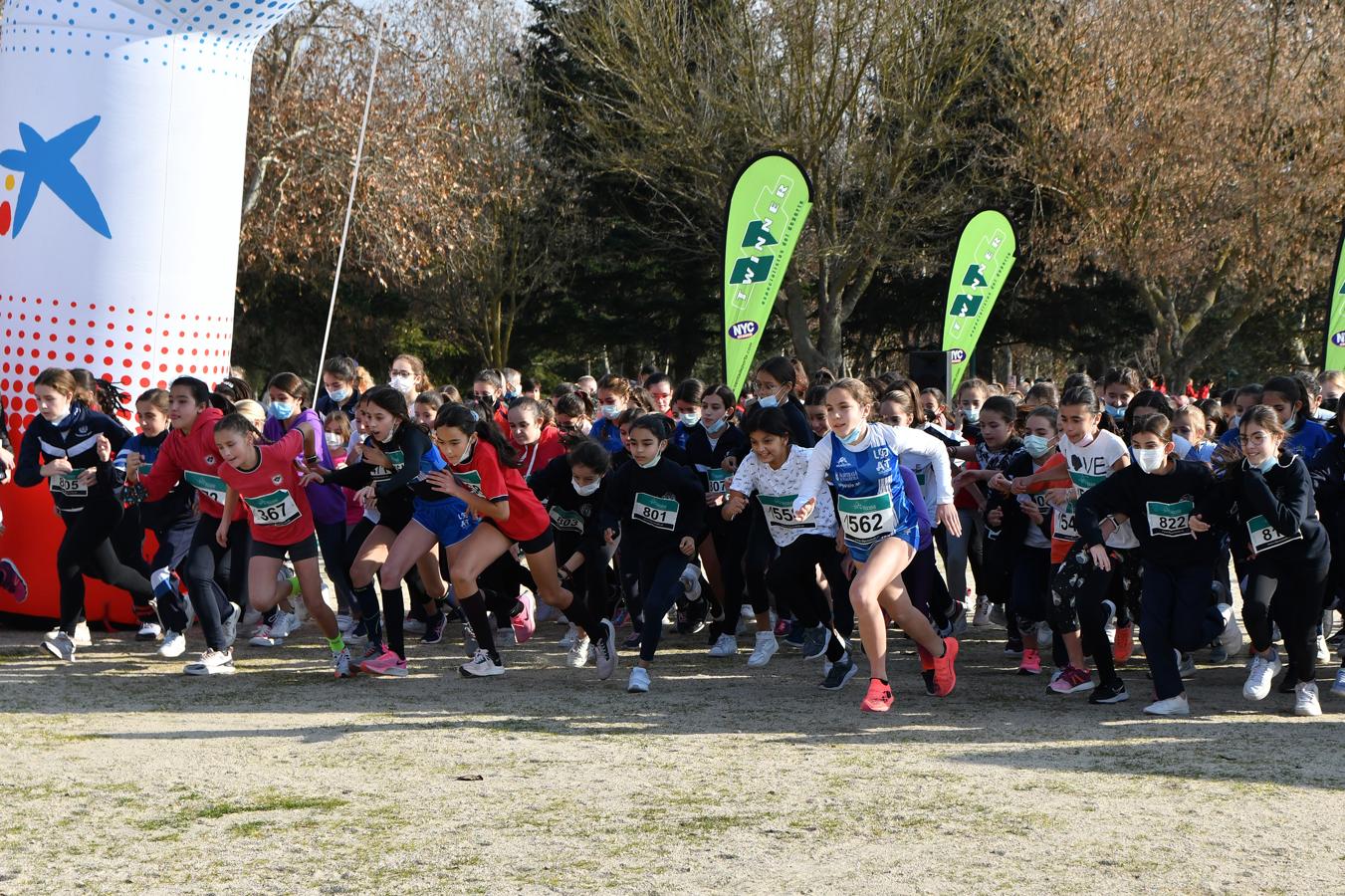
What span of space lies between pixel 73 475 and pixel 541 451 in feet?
9.09

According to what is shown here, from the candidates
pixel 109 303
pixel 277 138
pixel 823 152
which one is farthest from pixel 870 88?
pixel 109 303

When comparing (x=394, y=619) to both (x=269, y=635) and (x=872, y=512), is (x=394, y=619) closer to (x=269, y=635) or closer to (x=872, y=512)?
(x=269, y=635)

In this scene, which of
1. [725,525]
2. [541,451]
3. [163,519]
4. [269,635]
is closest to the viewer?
[163,519]

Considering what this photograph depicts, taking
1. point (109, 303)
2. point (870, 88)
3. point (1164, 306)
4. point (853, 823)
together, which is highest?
point (870, 88)

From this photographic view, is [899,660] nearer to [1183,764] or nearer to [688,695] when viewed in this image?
[688,695]

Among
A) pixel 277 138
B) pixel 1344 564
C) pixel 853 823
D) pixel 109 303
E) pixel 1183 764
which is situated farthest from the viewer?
pixel 277 138

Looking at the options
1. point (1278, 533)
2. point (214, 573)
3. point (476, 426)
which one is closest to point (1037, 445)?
point (1278, 533)

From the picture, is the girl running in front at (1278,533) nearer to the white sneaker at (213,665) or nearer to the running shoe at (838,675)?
the running shoe at (838,675)

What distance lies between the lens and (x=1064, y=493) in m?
7.97

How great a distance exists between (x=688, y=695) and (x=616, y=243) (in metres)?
26.6

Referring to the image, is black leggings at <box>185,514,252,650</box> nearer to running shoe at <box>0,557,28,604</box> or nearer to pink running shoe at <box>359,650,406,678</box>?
pink running shoe at <box>359,650,406,678</box>

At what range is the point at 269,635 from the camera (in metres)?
9.40

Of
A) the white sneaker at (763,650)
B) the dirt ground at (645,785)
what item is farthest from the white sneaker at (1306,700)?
the white sneaker at (763,650)

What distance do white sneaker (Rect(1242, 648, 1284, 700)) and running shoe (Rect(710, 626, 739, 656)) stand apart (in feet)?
9.48
